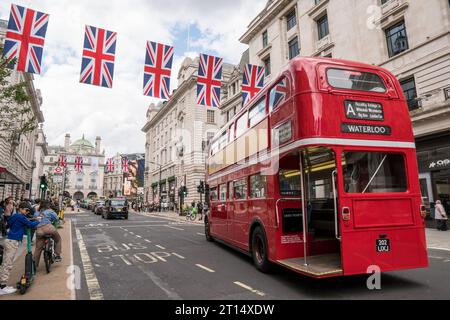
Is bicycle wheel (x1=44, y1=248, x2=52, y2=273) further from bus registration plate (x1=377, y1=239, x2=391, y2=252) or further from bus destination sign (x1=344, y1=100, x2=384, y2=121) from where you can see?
bus destination sign (x1=344, y1=100, x2=384, y2=121)

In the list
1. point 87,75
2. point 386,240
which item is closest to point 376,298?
point 386,240

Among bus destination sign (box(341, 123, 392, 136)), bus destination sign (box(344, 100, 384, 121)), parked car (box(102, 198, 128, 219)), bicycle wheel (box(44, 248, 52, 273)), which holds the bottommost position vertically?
bicycle wheel (box(44, 248, 52, 273))

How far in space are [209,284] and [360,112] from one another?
15.3ft

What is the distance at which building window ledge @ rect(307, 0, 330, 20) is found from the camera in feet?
79.4

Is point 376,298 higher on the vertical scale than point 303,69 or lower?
lower

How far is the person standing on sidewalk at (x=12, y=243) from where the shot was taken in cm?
595

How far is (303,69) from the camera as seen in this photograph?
6168 mm

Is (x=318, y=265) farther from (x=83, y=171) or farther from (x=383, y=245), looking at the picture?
(x=83, y=171)

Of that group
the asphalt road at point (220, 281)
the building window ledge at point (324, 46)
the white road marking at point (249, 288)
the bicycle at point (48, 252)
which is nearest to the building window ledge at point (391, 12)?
the building window ledge at point (324, 46)

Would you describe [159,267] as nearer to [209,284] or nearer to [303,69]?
A: [209,284]

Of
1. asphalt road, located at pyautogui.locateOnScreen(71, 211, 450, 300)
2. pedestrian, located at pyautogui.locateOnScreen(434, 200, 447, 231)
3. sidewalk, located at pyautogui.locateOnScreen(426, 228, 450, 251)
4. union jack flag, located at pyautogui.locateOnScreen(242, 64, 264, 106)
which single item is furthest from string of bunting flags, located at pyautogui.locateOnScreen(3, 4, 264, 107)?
pedestrian, located at pyautogui.locateOnScreen(434, 200, 447, 231)

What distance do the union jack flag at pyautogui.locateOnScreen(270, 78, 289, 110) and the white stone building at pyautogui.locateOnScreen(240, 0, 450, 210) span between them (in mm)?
13252

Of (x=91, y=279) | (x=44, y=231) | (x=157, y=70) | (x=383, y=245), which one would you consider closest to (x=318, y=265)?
(x=383, y=245)

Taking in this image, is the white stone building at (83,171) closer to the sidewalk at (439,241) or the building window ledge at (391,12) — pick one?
the building window ledge at (391,12)
